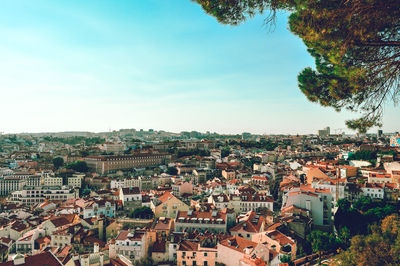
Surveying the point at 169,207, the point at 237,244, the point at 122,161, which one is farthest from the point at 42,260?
the point at 122,161

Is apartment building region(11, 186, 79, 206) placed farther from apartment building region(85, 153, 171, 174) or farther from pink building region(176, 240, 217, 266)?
pink building region(176, 240, 217, 266)

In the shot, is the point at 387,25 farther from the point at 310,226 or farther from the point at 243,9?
the point at 310,226

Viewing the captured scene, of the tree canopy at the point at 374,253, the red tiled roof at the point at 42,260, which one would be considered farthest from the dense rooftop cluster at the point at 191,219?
the tree canopy at the point at 374,253

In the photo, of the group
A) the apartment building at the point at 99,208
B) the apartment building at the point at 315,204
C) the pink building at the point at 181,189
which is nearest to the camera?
the apartment building at the point at 315,204

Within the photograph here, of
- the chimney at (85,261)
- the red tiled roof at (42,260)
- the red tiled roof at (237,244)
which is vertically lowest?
the chimney at (85,261)

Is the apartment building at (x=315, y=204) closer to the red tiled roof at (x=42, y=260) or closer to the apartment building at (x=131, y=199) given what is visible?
the apartment building at (x=131, y=199)

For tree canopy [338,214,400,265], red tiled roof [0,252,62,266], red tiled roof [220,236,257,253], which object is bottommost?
red tiled roof [220,236,257,253]

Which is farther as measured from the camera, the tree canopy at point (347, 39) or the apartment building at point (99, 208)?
the apartment building at point (99, 208)

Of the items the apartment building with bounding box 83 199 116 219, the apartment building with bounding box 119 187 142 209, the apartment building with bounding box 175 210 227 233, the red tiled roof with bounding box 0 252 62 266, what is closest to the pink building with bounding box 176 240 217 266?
the apartment building with bounding box 175 210 227 233
